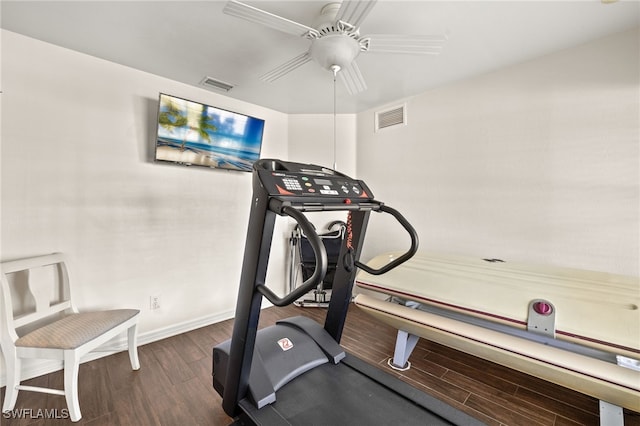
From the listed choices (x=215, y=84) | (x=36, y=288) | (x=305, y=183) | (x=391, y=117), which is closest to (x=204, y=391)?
(x=36, y=288)

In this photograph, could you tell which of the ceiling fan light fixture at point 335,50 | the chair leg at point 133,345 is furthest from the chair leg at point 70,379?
the ceiling fan light fixture at point 335,50

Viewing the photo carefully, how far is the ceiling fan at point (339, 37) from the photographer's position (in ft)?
4.56

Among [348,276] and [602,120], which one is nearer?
[348,276]

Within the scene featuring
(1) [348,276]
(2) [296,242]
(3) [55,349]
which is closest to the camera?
(3) [55,349]

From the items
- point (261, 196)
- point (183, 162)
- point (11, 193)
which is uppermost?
point (183, 162)

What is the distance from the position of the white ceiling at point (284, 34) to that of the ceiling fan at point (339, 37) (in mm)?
204

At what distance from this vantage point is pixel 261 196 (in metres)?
1.34

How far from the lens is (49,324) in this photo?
187 centimetres

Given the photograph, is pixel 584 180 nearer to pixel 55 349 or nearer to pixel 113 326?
pixel 113 326

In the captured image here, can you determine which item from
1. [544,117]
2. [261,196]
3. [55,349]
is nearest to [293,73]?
[261,196]

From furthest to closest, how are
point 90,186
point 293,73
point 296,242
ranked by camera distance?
point 296,242 → point 293,73 → point 90,186

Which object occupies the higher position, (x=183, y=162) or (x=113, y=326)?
(x=183, y=162)

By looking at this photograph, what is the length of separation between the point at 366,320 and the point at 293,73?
2.62 metres

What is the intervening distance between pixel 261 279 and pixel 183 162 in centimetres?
179
